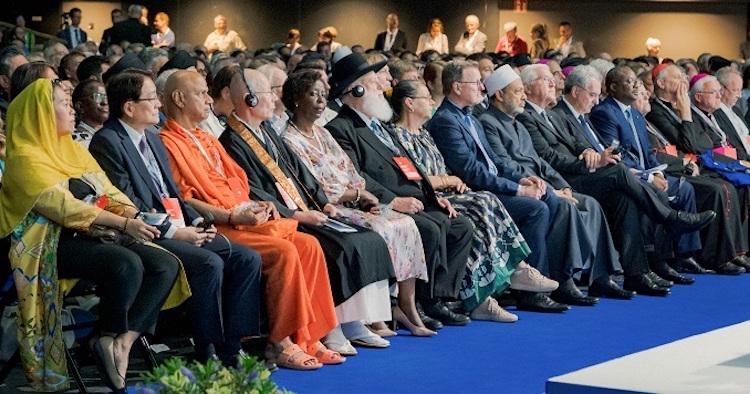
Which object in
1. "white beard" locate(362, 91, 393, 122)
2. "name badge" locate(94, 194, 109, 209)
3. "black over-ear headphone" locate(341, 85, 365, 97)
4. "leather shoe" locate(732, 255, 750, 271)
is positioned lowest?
"leather shoe" locate(732, 255, 750, 271)

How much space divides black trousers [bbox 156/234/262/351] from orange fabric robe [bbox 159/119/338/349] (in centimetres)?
12

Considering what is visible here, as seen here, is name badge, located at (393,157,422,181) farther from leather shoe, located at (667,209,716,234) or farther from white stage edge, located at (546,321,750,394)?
white stage edge, located at (546,321,750,394)

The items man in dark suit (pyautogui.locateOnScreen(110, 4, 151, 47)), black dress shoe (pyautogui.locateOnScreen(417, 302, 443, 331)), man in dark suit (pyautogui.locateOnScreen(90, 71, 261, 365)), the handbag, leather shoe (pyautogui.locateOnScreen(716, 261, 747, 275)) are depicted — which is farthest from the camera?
man in dark suit (pyautogui.locateOnScreen(110, 4, 151, 47))

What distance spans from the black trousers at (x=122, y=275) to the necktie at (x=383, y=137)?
2.17m

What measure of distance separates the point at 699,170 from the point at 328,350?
4.38 m

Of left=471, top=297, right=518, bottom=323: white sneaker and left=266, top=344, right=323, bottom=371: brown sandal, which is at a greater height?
left=266, top=344, right=323, bottom=371: brown sandal

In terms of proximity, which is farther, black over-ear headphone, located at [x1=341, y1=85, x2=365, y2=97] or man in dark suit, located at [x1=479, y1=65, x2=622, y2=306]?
man in dark suit, located at [x1=479, y1=65, x2=622, y2=306]

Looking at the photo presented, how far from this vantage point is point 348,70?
746 centimetres

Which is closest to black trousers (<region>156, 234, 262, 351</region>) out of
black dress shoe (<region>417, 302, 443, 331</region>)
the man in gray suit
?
black dress shoe (<region>417, 302, 443, 331</region>)

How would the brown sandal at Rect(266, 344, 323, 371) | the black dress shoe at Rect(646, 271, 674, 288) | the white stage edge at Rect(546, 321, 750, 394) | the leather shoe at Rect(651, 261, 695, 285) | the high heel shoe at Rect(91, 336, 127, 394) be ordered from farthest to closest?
the leather shoe at Rect(651, 261, 695, 285) < the black dress shoe at Rect(646, 271, 674, 288) < the brown sandal at Rect(266, 344, 323, 371) < the high heel shoe at Rect(91, 336, 127, 394) < the white stage edge at Rect(546, 321, 750, 394)

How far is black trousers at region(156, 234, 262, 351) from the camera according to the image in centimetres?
566

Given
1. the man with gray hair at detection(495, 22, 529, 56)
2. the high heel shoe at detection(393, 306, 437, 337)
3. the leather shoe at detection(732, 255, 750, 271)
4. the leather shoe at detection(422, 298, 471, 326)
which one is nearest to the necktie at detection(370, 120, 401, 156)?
the leather shoe at detection(422, 298, 471, 326)

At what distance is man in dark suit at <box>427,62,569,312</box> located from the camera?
790cm

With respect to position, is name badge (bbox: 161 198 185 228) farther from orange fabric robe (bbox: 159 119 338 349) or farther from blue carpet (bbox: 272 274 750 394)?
blue carpet (bbox: 272 274 750 394)
